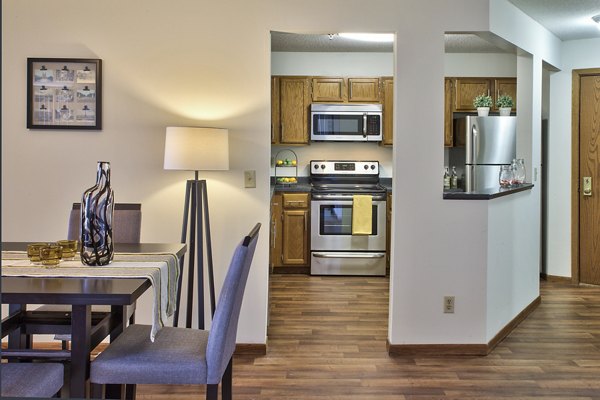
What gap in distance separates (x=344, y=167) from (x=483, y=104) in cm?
156

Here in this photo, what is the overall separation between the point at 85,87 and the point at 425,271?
7.44ft

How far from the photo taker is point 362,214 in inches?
223

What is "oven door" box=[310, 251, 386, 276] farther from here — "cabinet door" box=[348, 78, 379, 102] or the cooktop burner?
"cabinet door" box=[348, 78, 379, 102]

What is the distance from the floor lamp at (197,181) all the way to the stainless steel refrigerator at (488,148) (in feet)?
9.67

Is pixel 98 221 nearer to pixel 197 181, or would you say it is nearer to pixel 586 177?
pixel 197 181

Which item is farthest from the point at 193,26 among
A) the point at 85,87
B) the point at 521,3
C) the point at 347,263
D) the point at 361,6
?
the point at 347,263

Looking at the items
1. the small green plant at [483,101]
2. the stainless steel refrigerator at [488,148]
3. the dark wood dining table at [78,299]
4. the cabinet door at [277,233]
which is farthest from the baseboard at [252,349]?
the small green plant at [483,101]

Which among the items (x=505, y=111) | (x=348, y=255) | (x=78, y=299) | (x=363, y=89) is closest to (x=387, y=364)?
(x=78, y=299)

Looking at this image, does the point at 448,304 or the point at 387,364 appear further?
the point at 448,304

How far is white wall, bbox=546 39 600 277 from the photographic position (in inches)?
203

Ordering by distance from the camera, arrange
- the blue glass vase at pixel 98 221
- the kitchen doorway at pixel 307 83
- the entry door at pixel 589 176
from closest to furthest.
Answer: the blue glass vase at pixel 98 221 → the entry door at pixel 589 176 → the kitchen doorway at pixel 307 83

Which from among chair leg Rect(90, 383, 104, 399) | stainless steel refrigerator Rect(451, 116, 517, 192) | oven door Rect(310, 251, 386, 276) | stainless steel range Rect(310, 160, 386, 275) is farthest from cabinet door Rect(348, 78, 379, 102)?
chair leg Rect(90, 383, 104, 399)

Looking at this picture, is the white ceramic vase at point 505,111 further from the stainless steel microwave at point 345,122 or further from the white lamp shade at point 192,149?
the white lamp shade at point 192,149

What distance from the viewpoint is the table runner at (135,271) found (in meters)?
1.92
